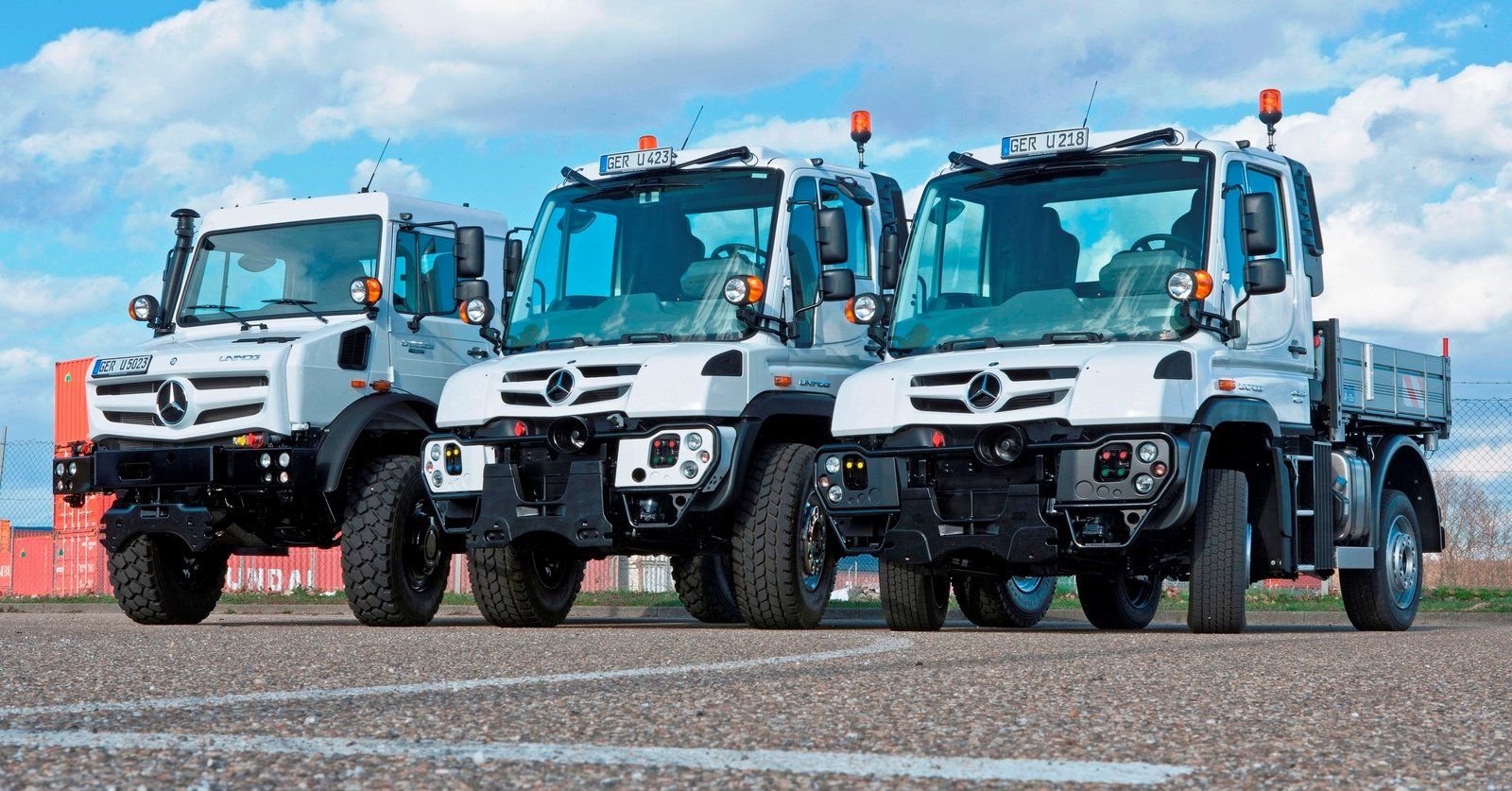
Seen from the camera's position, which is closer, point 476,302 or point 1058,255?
point 1058,255

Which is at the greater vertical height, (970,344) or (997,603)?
(970,344)

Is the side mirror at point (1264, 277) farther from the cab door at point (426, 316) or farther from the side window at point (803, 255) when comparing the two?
the cab door at point (426, 316)

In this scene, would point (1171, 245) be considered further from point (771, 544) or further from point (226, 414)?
point (226, 414)

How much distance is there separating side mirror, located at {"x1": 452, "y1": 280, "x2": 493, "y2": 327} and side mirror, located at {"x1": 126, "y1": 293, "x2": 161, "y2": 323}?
276cm

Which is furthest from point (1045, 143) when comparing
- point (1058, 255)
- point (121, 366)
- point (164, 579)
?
point (164, 579)

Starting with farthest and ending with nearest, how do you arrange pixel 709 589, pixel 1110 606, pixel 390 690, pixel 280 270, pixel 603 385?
pixel 709 589, pixel 1110 606, pixel 280 270, pixel 603 385, pixel 390 690

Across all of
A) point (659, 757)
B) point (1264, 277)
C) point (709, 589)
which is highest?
point (1264, 277)

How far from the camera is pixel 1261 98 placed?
12312 mm

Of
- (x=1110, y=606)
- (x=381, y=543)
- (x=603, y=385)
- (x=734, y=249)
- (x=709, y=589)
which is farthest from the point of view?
(x=709, y=589)

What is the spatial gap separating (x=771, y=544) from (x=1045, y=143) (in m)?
3.08

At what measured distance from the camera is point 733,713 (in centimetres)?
545

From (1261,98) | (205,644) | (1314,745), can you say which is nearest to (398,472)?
(205,644)

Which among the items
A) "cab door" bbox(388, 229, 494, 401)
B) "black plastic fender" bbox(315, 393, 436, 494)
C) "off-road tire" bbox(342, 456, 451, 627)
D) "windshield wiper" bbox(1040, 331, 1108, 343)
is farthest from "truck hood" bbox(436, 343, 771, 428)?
"windshield wiper" bbox(1040, 331, 1108, 343)

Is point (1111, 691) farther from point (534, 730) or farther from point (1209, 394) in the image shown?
point (1209, 394)
